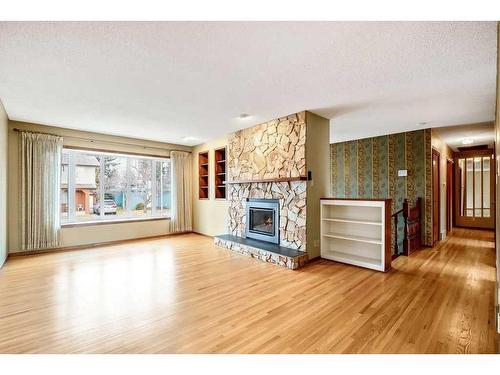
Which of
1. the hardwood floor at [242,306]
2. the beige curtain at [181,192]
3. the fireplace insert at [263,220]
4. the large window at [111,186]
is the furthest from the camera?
Answer: the beige curtain at [181,192]

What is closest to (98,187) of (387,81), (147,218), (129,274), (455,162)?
(147,218)

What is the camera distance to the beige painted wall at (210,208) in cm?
602

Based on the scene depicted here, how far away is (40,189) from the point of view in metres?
4.64

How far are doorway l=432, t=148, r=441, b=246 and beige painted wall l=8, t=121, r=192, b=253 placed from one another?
5899 millimetres

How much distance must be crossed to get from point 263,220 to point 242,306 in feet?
8.01

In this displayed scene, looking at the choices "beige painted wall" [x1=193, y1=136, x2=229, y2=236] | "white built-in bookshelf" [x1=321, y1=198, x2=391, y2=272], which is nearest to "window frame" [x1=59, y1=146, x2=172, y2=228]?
"beige painted wall" [x1=193, y1=136, x2=229, y2=236]

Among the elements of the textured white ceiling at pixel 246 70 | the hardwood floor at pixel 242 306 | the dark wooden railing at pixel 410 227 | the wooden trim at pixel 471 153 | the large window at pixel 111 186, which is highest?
the textured white ceiling at pixel 246 70

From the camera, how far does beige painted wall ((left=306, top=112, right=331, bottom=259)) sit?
4.09 metres

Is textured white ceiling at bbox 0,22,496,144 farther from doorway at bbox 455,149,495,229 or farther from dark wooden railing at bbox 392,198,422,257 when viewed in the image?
doorway at bbox 455,149,495,229

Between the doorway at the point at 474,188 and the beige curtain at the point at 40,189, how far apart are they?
34.2 ft

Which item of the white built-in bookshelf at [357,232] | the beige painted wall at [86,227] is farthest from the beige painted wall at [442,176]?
the beige painted wall at [86,227]

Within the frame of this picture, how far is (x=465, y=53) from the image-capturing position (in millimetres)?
2266

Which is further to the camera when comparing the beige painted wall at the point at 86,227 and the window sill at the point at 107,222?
the window sill at the point at 107,222

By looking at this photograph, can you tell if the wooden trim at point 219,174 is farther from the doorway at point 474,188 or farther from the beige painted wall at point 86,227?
the doorway at point 474,188
